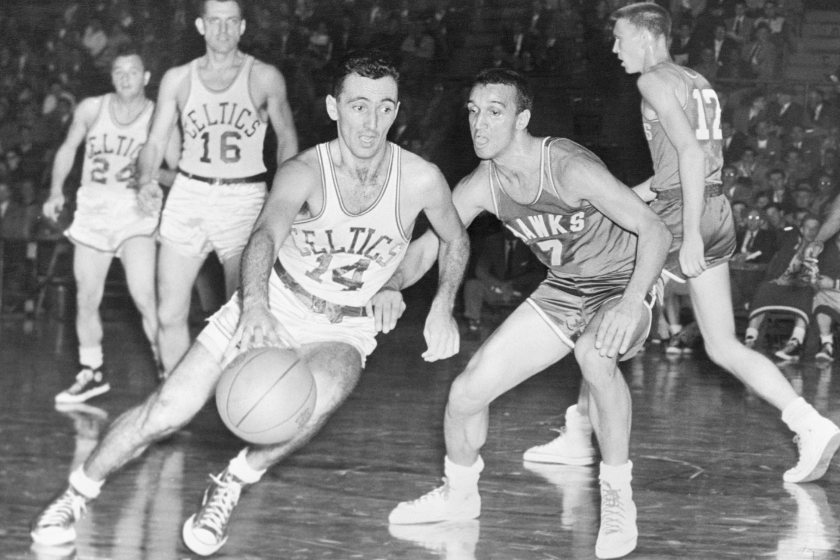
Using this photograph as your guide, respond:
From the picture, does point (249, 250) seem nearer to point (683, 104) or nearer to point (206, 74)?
point (683, 104)

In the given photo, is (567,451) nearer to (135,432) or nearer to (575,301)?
(575,301)

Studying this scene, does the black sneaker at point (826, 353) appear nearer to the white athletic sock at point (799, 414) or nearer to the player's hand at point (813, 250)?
the player's hand at point (813, 250)

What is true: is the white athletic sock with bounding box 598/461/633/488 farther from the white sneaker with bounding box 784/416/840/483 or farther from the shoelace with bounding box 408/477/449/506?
the white sneaker with bounding box 784/416/840/483

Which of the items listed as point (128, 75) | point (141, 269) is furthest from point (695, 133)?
point (128, 75)

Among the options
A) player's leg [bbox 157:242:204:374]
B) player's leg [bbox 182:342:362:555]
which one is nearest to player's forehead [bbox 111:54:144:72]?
player's leg [bbox 157:242:204:374]

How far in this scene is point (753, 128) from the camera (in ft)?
38.1

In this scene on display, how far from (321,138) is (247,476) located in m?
9.35

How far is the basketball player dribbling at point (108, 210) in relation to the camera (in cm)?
573

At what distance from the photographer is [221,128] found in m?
5.25

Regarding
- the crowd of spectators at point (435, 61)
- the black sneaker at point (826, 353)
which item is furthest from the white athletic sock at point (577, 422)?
the crowd of spectators at point (435, 61)

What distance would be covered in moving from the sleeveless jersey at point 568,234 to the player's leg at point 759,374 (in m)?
0.61

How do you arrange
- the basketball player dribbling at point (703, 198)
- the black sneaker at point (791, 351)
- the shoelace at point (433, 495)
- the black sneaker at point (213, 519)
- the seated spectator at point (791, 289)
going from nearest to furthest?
the black sneaker at point (213, 519) → the shoelace at point (433, 495) → the basketball player dribbling at point (703, 198) → the black sneaker at point (791, 351) → the seated spectator at point (791, 289)

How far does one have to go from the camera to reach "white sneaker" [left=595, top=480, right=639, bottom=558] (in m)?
Result: 3.31

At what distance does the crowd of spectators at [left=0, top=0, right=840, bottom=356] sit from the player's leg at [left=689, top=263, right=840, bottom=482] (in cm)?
611
